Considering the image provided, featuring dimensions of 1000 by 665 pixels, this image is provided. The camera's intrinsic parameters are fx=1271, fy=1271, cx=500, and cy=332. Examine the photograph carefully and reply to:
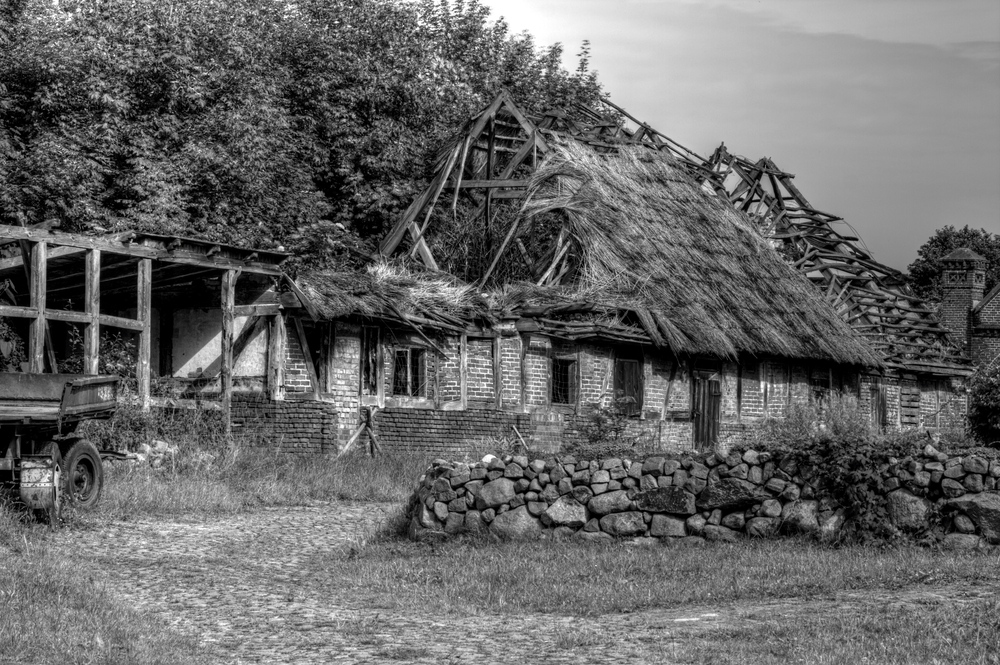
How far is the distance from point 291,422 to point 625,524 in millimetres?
8313

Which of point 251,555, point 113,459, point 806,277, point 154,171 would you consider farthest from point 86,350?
point 806,277

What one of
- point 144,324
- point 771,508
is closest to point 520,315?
point 144,324

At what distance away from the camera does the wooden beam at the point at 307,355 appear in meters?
19.3

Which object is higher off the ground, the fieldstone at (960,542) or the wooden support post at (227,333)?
the wooden support post at (227,333)

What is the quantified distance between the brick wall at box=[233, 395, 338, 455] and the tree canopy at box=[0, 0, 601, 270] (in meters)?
4.14

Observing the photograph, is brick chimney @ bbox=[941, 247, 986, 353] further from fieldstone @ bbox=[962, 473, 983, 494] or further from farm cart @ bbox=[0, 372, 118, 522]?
farm cart @ bbox=[0, 372, 118, 522]

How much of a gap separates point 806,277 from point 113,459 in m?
17.4

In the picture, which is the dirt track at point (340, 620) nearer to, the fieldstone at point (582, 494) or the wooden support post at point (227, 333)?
the fieldstone at point (582, 494)

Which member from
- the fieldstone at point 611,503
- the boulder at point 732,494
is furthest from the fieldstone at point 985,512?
the fieldstone at point 611,503

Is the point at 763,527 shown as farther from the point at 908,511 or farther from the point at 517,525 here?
the point at 517,525

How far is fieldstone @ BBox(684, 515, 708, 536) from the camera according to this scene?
1173 centimetres

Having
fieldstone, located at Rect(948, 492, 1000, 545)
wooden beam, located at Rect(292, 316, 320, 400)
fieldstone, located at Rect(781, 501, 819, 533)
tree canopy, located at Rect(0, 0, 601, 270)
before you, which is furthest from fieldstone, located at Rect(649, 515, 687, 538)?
tree canopy, located at Rect(0, 0, 601, 270)

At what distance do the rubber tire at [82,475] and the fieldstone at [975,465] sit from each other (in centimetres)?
862

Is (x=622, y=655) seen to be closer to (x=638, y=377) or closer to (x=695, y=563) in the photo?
(x=695, y=563)
